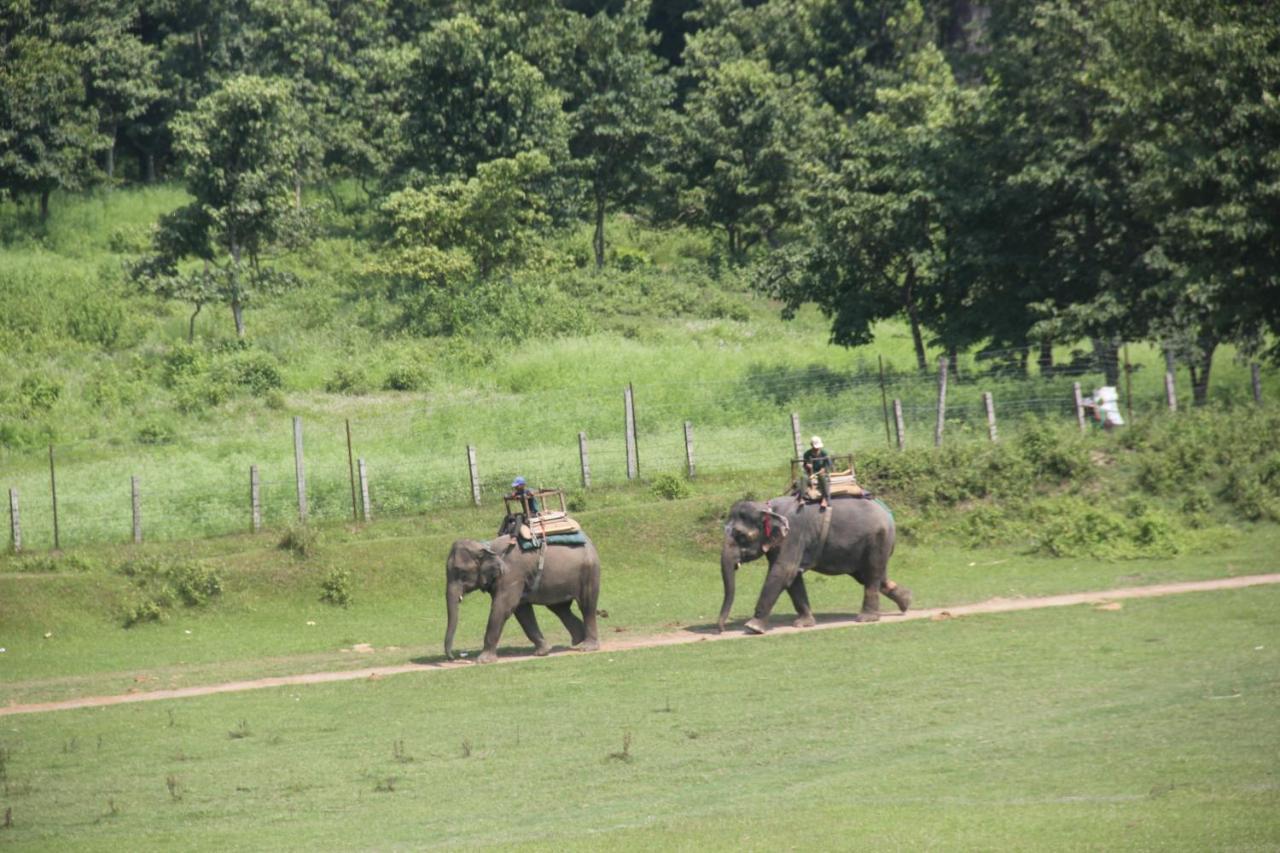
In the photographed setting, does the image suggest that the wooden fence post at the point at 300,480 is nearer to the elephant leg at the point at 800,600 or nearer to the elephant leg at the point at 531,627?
the elephant leg at the point at 531,627

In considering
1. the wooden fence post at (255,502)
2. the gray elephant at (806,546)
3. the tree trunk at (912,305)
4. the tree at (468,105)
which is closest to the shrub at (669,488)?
the wooden fence post at (255,502)

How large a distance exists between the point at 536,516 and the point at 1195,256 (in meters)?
20.0

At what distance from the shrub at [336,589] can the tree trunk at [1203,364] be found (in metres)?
18.8

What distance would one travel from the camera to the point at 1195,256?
36.8 m

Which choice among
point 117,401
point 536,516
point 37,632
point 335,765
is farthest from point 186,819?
point 117,401

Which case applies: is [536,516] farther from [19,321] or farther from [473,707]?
[19,321]

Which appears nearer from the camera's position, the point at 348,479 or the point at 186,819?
the point at 186,819

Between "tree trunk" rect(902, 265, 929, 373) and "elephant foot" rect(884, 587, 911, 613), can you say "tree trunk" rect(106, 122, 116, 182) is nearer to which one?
"tree trunk" rect(902, 265, 929, 373)

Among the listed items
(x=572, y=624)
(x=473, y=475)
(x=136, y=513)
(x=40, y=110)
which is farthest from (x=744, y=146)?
(x=572, y=624)

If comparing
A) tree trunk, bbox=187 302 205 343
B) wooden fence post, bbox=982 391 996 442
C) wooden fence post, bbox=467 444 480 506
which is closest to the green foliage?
wooden fence post, bbox=467 444 480 506

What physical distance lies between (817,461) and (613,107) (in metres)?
40.3

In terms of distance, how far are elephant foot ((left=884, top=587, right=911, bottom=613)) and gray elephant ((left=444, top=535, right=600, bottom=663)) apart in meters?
4.29

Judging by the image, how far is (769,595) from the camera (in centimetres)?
2316

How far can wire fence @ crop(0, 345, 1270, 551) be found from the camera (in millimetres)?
33188
